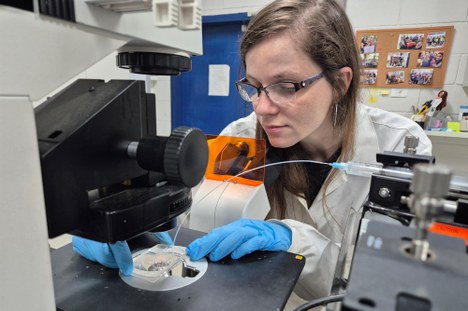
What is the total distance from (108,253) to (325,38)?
791 mm

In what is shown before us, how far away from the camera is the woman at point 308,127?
705 mm

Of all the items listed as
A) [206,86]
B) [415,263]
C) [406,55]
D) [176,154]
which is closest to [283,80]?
[176,154]

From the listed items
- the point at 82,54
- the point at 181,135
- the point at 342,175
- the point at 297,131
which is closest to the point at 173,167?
the point at 181,135

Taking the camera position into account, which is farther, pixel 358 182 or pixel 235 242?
pixel 358 182

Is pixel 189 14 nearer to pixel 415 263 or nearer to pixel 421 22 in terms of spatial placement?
pixel 415 263

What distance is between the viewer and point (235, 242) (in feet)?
1.91

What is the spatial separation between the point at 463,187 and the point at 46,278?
1.79 ft

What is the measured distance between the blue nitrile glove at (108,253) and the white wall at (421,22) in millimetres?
1799

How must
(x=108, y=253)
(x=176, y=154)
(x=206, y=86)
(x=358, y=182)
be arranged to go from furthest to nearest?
(x=206, y=86)
(x=358, y=182)
(x=108, y=253)
(x=176, y=154)

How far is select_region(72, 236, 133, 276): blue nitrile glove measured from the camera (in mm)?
497

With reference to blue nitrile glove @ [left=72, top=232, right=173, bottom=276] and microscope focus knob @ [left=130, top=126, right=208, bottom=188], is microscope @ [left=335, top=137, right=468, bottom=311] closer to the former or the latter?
microscope focus knob @ [left=130, top=126, right=208, bottom=188]

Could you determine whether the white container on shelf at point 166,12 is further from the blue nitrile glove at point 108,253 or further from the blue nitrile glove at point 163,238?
the blue nitrile glove at point 163,238

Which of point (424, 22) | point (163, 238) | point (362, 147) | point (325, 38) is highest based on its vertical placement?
point (424, 22)

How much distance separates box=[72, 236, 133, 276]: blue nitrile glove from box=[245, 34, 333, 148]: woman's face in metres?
0.56
